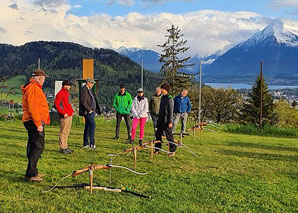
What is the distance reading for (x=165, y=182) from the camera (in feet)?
20.5

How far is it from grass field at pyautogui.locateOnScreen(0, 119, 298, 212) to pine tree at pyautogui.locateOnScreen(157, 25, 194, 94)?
36.0m

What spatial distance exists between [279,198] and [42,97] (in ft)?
15.1

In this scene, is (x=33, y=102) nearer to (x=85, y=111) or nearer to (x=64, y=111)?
(x=64, y=111)

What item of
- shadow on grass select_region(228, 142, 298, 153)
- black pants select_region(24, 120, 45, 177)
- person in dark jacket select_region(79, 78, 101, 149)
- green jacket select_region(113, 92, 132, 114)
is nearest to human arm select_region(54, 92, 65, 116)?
person in dark jacket select_region(79, 78, 101, 149)

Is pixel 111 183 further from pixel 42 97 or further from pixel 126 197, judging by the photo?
pixel 42 97

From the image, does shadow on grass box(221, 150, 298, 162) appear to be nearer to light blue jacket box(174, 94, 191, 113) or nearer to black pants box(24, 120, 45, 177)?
light blue jacket box(174, 94, 191, 113)

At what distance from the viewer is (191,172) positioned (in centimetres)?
714

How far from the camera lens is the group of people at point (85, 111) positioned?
5.85m

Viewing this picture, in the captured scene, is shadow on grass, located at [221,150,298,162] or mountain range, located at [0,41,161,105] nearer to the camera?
shadow on grass, located at [221,150,298,162]

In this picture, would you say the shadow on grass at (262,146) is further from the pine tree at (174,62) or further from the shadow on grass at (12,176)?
the pine tree at (174,62)

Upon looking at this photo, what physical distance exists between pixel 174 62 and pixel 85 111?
40044 millimetres

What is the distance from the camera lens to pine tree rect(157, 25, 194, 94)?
1804 inches

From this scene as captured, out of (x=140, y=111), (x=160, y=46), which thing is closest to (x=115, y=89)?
(x=160, y=46)

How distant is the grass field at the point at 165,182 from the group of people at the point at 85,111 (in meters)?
0.45
